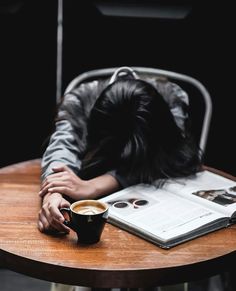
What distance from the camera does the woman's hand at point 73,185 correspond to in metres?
1.35

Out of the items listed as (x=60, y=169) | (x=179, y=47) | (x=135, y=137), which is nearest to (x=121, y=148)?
(x=135, y=137)

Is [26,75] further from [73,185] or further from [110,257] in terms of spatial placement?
[110,257]

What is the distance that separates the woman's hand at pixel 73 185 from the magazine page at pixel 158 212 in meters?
0.04

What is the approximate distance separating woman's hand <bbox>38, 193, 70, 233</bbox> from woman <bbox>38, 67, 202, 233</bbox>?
0.07 m

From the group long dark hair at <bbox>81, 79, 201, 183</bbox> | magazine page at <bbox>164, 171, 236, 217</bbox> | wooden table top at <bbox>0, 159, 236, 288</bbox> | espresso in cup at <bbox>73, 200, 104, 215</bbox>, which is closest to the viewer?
wooden table top at <bbox>0, 159, 236, 288</bbox>

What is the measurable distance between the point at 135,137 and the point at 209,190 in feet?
0.80

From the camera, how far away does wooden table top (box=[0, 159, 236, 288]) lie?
108cm

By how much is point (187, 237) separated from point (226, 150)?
4.16ft

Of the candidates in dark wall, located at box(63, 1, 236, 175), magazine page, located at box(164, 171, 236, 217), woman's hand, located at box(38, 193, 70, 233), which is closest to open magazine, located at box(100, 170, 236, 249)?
magazine page, located at box(164, 171, 236, 217)

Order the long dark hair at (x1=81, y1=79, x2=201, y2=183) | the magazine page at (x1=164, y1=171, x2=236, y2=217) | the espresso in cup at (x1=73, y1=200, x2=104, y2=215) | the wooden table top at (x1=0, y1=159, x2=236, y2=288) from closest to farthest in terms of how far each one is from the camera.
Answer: the wooden table top at (x1=0, y1=159, x2=236, y2=288) < the espresso in cup at (x1=73, y1=200, x2=104, y2=215) < the magazine page at (x1=164, y1=171, x2=236, y2=217) < the long dark hair at (x1=81, y1=79, x2=201, y2=183)

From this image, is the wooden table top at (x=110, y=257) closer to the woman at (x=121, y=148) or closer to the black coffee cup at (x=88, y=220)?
the black coffee cup at (x=88, y=220)

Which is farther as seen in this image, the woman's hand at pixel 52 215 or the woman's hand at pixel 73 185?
the woman's hand at pixel 73 185

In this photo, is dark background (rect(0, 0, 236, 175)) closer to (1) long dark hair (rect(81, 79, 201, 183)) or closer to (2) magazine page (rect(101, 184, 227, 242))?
(1) long dark hair (rect(81, 79, 201, 183))

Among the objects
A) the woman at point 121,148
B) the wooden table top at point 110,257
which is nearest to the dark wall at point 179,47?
the woman at point 121,148
